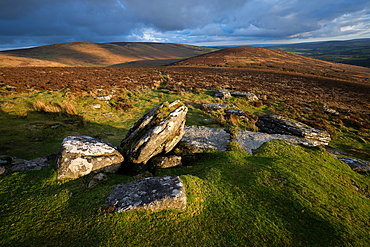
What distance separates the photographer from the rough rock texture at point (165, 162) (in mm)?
7336

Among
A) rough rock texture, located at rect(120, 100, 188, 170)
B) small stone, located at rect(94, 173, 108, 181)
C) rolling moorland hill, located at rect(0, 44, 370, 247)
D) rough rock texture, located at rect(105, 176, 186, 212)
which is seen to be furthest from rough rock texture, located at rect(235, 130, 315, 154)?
small stone, located at rect(94, 173, 108, 181)

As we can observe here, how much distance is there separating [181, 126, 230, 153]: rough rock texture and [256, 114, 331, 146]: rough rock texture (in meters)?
5.63

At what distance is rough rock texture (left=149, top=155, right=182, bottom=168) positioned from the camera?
24.1 ft

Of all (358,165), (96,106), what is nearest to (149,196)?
(358,165)

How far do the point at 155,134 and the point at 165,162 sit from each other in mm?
1445

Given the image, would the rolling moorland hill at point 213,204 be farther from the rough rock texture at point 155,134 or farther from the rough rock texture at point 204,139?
the rough rock texture at point 155,134

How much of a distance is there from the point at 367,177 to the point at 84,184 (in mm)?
12441

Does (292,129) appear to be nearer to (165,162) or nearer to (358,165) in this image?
(358,165)

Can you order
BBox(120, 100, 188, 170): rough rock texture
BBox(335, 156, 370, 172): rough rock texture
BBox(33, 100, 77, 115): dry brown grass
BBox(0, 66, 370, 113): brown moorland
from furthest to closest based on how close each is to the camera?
BBox(0, 66, 370, 113): brown moorland → BBox(33, 100, 77, 115): dry brown grass → BBox(335, 156, 370, 172): rough rock texture → BBox(120, 100, 188, 170): rough rock texture

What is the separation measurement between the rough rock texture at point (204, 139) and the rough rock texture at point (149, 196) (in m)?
3.72

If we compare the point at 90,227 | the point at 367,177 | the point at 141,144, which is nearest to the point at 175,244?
the point at 90,227

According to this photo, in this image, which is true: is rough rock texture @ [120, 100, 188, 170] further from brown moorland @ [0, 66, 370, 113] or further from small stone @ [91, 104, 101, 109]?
brown moorland @ [0, 66, 370, 113]

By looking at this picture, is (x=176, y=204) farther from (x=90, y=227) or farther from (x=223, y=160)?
(x=223, y=160)

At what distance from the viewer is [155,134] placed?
285 inches
